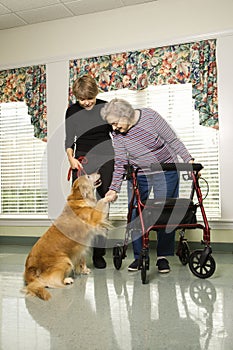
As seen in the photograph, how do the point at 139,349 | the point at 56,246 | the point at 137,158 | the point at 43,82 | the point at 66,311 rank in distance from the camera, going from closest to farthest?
1. the point at 139,349
2. the point at 66,311
3. the point at 56,246
4. the point at 137,158
5. the point at 43,82

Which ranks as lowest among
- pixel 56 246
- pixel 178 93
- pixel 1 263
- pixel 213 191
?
pixel 1 263

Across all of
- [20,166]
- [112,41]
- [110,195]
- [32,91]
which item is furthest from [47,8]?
[110,195]

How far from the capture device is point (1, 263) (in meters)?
3.37

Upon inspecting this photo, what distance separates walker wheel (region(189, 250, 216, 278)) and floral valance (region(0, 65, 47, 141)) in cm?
242

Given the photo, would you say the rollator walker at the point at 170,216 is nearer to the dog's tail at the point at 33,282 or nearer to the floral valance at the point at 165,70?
the dog's tail at the point at 33,282

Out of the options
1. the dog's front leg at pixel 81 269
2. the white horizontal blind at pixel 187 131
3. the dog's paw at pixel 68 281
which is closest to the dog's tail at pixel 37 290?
the dog's paw at pixel 68 281

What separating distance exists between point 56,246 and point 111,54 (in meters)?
2.41

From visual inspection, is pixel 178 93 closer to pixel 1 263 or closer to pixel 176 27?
pixel 176 27

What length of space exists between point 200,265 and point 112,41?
8.76 feet

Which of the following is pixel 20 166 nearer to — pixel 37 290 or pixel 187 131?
pixel 187 131

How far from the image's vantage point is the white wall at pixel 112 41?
3617 mm

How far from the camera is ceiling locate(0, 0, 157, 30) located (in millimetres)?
3908

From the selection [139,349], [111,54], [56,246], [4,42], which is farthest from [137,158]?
[4,42]

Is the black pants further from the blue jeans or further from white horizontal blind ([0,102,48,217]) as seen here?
white horizontal blind ([0,102,48,217])
